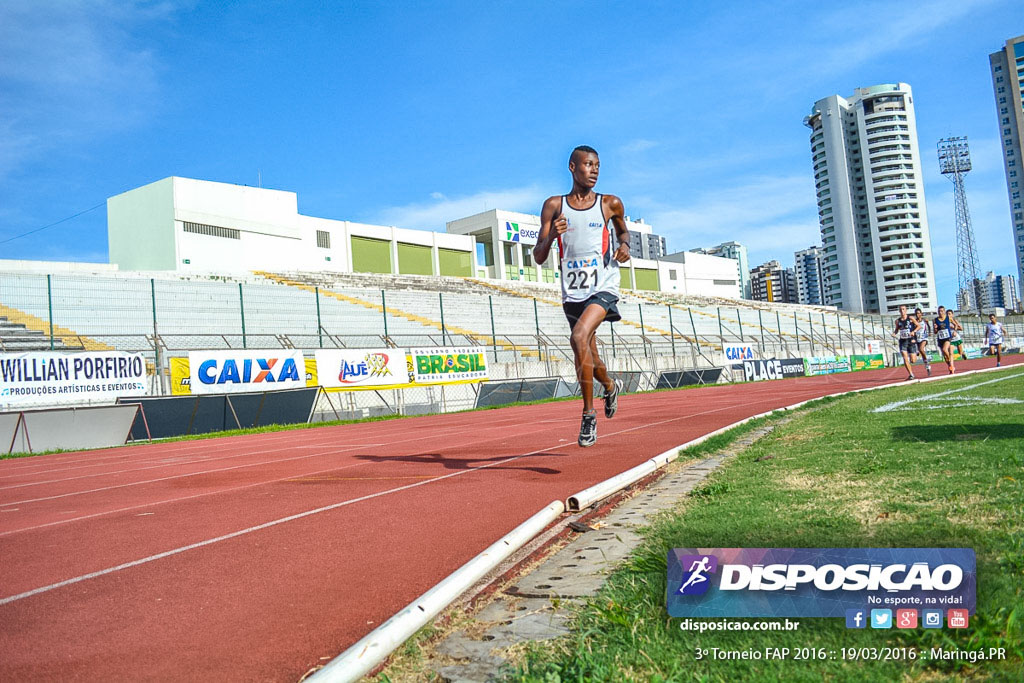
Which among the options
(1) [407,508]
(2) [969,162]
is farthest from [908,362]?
(2) [969,162]

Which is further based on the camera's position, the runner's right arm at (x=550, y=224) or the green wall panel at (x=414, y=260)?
the green wall panel at (x=414, y=260)

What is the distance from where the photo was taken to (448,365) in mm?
24406

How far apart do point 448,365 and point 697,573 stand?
22.5 metres

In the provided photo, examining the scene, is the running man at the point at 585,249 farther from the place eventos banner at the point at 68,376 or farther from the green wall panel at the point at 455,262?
the green wall panel at the point at 455,262

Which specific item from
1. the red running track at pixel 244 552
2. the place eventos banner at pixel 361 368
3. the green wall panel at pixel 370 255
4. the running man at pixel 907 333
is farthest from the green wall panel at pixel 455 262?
the red running track at pixel 244 552

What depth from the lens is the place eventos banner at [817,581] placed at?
6.08 ft

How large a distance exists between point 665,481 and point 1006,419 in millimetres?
3197

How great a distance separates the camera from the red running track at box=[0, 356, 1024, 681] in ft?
7.74

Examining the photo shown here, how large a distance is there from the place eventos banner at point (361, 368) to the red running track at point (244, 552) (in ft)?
44.2

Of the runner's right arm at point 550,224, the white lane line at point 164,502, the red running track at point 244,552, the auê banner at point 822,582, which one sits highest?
the runner's right arm at point 550,224

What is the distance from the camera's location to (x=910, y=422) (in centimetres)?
678

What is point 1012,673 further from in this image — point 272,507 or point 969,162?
point 969,162

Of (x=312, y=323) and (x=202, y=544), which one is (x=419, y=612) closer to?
(x=202, y=544)

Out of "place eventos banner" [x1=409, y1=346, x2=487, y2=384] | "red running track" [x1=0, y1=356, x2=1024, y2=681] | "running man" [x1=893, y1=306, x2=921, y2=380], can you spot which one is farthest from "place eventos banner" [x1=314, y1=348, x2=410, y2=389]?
"running man" [x1=893, y1=306, x2=921, y2=380]
